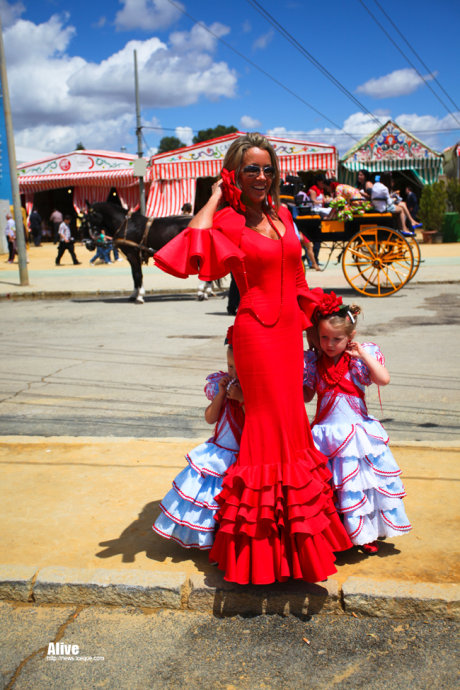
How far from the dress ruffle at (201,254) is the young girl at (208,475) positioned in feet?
1.27

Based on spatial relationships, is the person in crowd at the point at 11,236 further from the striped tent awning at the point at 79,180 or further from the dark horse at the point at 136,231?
the dark horse at the point at 136,231

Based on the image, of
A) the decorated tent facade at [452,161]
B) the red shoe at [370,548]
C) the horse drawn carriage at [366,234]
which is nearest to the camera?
the red shoe at [370,548]

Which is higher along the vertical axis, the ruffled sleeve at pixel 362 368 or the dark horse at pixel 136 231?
the dark horse at pixel 136 231

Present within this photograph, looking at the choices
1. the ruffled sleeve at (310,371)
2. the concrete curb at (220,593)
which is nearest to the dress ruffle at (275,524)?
the concrete curb at (220,593)

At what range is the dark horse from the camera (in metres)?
13.8

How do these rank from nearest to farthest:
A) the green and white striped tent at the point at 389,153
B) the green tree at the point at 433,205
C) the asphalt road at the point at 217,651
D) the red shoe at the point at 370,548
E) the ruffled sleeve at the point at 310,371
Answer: the asphalt road at the point at 217,651
the red shoe at the point at 370,548
the ruffled sleeve at the point at 310,371
the green tree at the point at 433,205
the green and white striped tent at the point at 389,153

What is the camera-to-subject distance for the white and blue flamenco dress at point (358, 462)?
3152 millimetres

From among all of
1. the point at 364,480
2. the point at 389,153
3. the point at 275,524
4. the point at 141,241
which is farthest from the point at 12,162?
the point at 389,153

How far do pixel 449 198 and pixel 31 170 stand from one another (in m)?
19.4

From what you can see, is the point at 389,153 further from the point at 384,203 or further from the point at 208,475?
the point at 208,475

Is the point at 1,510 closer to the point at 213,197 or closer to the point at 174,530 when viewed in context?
the point at 174,530

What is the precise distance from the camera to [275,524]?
2869 millimetres

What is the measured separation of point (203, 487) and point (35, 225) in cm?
3167

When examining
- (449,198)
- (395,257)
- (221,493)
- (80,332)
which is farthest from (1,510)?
(449,198)
